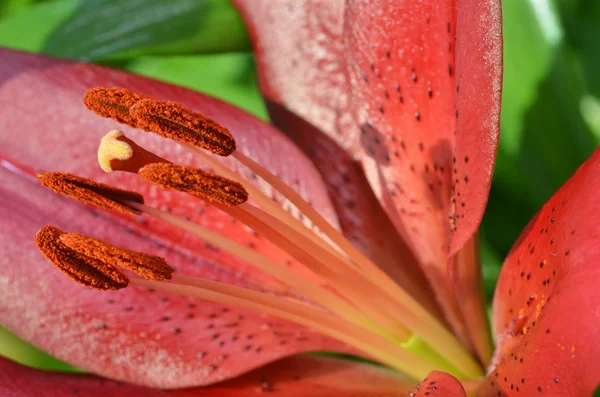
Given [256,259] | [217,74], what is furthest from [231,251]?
[217,74]

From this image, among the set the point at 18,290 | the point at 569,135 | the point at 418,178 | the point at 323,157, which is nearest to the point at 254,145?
the point at 323,157

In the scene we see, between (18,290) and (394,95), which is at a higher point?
(394,95)

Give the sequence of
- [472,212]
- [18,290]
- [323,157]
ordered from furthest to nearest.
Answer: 1. [323,157]
2. [18,290]
3. [472,212]

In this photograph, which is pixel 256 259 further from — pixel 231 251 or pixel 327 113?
pixel 327 113

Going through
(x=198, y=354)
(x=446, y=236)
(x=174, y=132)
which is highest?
(x=174, y=132)

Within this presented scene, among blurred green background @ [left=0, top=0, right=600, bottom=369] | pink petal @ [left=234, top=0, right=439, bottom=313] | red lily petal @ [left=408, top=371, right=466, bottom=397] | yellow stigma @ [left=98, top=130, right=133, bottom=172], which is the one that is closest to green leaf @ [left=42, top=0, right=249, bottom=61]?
blurred green background @ [left=0, top=0, right=600, bottom=369]

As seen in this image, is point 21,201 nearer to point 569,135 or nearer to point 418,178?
point 418,178

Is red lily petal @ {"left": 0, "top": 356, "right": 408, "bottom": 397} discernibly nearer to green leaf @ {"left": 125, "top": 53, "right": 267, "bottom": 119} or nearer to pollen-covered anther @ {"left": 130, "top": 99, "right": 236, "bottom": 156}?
pollen-covered anther @ {"left": 130, "top": 99, "right": 236, "bottom": 156}
